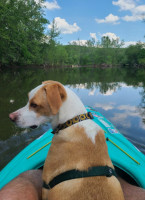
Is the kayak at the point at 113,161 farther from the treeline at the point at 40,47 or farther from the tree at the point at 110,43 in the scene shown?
the tree at the point at 110,43

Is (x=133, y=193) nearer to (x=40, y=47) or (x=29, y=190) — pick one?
(x=29, y=190)

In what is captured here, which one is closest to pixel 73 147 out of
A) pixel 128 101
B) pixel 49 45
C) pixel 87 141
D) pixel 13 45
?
pixel 87 141

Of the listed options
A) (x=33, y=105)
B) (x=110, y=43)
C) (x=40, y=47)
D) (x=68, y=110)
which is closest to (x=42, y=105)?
(x=33, y=105)

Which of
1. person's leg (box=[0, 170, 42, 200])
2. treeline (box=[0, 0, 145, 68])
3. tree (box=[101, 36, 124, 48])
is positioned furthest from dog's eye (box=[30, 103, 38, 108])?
tree (box=[101, 36, 124, 48])

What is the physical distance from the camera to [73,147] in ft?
5.39

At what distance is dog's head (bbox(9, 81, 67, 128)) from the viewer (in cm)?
175

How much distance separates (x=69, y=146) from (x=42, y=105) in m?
0.62

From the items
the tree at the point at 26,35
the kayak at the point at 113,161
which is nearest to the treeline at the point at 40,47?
the tree at the point at 26,35

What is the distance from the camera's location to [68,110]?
72.8 inches

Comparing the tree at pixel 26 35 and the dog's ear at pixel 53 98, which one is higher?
the tree at pixel 26 35

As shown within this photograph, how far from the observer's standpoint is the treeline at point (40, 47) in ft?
88.6

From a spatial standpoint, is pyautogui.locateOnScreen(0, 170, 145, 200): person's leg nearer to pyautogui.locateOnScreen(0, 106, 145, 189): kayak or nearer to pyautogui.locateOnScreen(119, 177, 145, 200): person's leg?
pyautogui.locateOnScreen(119, 177, 145, 200): person's leg

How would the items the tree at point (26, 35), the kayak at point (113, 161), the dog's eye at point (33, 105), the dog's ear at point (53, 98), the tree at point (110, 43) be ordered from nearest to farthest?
the dog's ear at point (53, 98), the dog's eye at point (33, 105), the kayak at point (113, 161), the tree at point (26, 35), the tree at point (110, 43)

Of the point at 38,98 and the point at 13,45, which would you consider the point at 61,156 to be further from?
the point at 13,45
